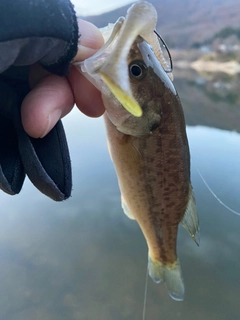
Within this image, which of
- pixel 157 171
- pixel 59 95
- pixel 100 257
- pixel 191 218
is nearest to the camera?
pixel 59 95

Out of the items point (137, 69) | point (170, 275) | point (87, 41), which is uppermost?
point (87, 41)

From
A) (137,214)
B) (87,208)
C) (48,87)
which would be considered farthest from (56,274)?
(48,87)

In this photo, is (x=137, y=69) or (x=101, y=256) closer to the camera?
(x=137, y=69)

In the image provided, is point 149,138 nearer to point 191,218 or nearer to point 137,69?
point 137,69

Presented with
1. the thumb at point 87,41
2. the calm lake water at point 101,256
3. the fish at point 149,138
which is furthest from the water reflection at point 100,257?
the thumb at point 87,41

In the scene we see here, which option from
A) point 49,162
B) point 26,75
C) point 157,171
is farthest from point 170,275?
point 26,75

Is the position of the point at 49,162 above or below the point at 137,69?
below

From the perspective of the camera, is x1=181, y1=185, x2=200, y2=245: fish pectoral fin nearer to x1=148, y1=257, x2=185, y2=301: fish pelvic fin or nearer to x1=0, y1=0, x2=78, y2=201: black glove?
x1=148, y1=257, x2=185, y2=301: fish pelvic fin
